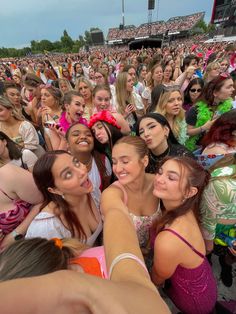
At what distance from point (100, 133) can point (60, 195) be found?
897 mm

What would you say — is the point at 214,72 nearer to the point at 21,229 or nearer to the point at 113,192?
the point at 113,192

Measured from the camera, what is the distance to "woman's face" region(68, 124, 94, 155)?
84.2 inches

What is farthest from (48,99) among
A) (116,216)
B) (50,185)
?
(116,216)

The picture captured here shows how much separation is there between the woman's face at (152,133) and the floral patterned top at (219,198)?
69 cm

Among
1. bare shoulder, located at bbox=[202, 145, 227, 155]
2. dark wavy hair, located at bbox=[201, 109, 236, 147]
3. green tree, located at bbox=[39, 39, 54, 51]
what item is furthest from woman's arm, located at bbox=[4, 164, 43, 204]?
green tree, located at bbox=[39, 39, 54, 51]

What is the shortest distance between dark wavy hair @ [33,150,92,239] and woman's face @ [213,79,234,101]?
107 inches

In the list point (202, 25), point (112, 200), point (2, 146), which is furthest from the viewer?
point (202, 25)

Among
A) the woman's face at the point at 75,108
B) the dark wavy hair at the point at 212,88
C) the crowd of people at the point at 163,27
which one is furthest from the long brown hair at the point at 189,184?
the crowd of people at the point at 163,27

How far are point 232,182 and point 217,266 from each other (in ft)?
4.50

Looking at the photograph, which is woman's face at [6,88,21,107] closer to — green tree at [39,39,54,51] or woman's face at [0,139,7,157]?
woman's face at [0,139,7,157]

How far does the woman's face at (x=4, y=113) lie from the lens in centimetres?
267

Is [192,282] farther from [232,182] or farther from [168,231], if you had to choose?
[232,182]

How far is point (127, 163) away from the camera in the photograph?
159 centimetres

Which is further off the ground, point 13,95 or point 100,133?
point 13,95
